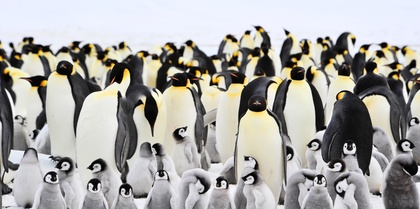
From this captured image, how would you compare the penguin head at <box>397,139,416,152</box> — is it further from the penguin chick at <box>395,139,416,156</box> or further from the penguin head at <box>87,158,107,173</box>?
the penguin head at <box>87,158,107,173</box>

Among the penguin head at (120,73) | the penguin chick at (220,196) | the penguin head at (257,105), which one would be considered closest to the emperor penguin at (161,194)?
the penguin chick at (220,196)

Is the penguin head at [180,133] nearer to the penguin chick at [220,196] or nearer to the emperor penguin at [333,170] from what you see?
the emperor penguin at [333,170]

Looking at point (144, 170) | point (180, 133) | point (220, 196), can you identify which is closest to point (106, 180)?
point (144, 170)

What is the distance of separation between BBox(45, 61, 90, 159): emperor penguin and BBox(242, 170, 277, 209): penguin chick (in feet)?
6.97

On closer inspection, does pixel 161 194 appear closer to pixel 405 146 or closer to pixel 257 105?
pixel 257 105

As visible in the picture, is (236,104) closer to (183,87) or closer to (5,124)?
(183,87)

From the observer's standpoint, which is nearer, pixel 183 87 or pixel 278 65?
pixel 183 87

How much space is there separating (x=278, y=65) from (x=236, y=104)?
615 cm

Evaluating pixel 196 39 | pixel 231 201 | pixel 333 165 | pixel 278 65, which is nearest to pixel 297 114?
pixel 333 165

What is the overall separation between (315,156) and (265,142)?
26.0 inches

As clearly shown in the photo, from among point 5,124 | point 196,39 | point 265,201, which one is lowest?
point 196,39

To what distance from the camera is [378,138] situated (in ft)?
20.1

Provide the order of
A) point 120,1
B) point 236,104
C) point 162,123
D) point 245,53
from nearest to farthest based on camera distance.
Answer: point 162,123 < point 236,104 < point 245,53 < point 120,1

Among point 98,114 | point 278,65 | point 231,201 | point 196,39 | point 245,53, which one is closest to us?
point 231,201
